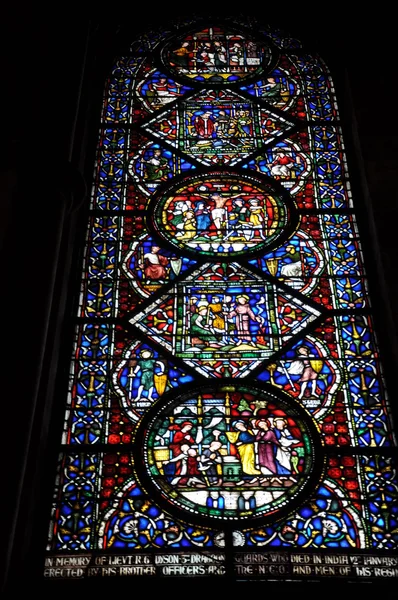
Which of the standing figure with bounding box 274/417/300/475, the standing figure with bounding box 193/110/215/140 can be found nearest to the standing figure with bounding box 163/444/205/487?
the standing figure with bounding box 274/417/300/475

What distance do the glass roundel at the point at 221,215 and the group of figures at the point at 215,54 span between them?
174 centimetres

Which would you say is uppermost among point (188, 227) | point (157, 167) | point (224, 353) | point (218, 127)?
point (218, 127)

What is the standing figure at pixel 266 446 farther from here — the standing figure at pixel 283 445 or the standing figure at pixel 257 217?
the standing figure at pixel 257 217

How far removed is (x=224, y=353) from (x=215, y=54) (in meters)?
4.06

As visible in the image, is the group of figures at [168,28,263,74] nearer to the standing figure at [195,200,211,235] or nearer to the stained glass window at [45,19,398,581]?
the stained glass window at [45,19,398,581]

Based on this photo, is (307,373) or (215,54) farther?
(215,54)

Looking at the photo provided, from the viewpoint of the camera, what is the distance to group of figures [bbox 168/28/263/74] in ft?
33.8

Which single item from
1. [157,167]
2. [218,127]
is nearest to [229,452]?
[157,167]

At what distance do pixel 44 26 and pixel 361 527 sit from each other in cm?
483

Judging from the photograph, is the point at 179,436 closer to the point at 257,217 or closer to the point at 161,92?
the point at 257,217

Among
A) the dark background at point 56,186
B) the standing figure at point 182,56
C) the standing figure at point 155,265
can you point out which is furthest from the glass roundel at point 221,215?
the standing figure at point 182,56

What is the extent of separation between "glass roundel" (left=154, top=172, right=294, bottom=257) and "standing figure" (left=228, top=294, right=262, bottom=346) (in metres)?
0.52

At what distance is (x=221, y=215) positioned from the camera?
865cm

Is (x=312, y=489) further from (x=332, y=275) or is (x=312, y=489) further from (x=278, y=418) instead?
(x=332, y=275)
